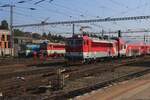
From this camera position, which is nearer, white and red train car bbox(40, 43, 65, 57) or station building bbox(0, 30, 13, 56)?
white and red train car bbox(40, 43, 65, 57)

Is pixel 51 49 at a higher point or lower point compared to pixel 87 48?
higher

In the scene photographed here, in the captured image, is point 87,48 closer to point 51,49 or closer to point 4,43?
point 51,49

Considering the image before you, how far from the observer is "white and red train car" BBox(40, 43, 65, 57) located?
6762cm

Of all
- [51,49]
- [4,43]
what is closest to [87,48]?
[51,49]

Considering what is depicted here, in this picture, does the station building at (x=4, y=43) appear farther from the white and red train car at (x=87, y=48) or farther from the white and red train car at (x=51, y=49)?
the white and red train car at (x=87, y=48)

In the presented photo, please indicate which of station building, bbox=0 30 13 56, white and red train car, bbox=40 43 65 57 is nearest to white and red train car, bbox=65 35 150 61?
white and red train car, bbox=40 43 65 57

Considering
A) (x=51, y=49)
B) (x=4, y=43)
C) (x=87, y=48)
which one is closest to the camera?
(x=87, y=48)

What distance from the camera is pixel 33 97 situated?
15250mm

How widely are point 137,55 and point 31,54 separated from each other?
20.1 m

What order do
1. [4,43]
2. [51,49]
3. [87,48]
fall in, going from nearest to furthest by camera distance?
[87,48] < [51,49] < [4,43]

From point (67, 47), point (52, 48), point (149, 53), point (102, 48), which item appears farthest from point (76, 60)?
point (149, 53)

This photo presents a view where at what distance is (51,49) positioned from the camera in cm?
6925

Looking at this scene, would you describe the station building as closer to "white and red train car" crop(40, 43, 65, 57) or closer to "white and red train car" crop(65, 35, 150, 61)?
"white and red train car" crop(40, 43, 65, 57)

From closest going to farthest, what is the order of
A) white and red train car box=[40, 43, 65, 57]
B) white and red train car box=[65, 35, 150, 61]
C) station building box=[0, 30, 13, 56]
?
white and red train car box=[65, 35, 150, 61] → white and red train car box=[40, 43, 65, 57] → station building box=[0, 30, 13, 56]
